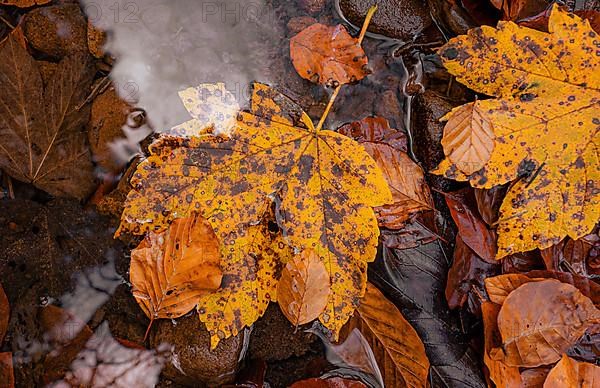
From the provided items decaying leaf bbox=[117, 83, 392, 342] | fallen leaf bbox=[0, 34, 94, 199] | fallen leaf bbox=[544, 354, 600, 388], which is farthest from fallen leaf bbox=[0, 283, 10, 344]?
fallen leaf bbox=[544, 354, 600, 388]

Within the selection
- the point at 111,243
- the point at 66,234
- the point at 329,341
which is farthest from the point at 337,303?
the point at 66,234

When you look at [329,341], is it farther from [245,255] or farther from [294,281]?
[245,255]

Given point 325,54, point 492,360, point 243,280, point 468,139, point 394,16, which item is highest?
point 394,16

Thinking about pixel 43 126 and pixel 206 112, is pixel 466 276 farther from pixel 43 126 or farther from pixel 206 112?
pixel 43 126

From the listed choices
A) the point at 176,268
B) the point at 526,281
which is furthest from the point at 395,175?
the point at 176,268

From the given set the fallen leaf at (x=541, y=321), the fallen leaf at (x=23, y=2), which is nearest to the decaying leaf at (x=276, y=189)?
the fallen leaf at (x=541, y=321)

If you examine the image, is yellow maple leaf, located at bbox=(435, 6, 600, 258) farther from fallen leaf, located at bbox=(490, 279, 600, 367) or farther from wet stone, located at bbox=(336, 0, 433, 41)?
wet stone, located at bbox=(336, 0, 433, 41)
